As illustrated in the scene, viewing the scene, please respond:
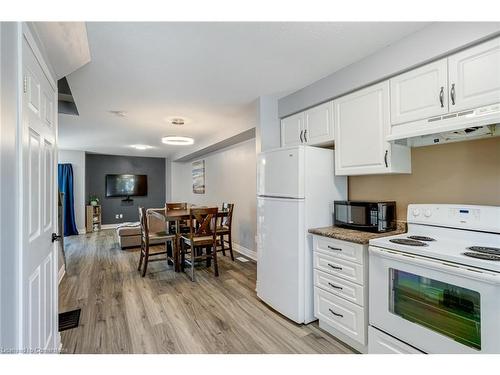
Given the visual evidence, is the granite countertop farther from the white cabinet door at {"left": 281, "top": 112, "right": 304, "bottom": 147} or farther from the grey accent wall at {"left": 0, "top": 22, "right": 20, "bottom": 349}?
the grey accent wall at {"left": 0, "top": 22, "right": 20, "bottom": 349}

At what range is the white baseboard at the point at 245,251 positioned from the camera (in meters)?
4.49

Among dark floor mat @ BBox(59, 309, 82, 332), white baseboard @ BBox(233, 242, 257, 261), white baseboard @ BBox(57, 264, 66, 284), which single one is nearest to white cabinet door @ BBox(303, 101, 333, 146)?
white baseboard @ BBox(233, 242, 257, 261)

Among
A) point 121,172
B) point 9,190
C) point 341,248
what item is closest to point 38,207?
point 9,190

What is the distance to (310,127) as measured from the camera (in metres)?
2.63

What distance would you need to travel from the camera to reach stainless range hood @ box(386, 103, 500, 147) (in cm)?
140

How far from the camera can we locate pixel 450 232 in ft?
5.88

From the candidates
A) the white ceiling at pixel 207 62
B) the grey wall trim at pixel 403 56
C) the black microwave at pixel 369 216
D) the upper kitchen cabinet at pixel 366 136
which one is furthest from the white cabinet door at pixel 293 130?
the black microwave at pixel 369 216

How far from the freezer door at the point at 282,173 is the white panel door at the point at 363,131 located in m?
0.39

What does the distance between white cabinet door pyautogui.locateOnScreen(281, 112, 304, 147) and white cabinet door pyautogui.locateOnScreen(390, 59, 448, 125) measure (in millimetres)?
974

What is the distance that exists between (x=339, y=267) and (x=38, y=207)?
2.17 meters

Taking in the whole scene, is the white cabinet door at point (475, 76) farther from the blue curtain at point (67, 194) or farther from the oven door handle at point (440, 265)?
the blue curtain at point (67, 194)

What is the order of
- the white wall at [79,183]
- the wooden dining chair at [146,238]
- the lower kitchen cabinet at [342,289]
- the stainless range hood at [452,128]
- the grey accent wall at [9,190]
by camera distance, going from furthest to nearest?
1. the white wall at [79,183]
2. the wooden dining chair at [146,238]
3. the lower kitchen cabinet at [342,289]
4. the stainless range hood at [452,128]
5. the grey accent wall at [9,190]
